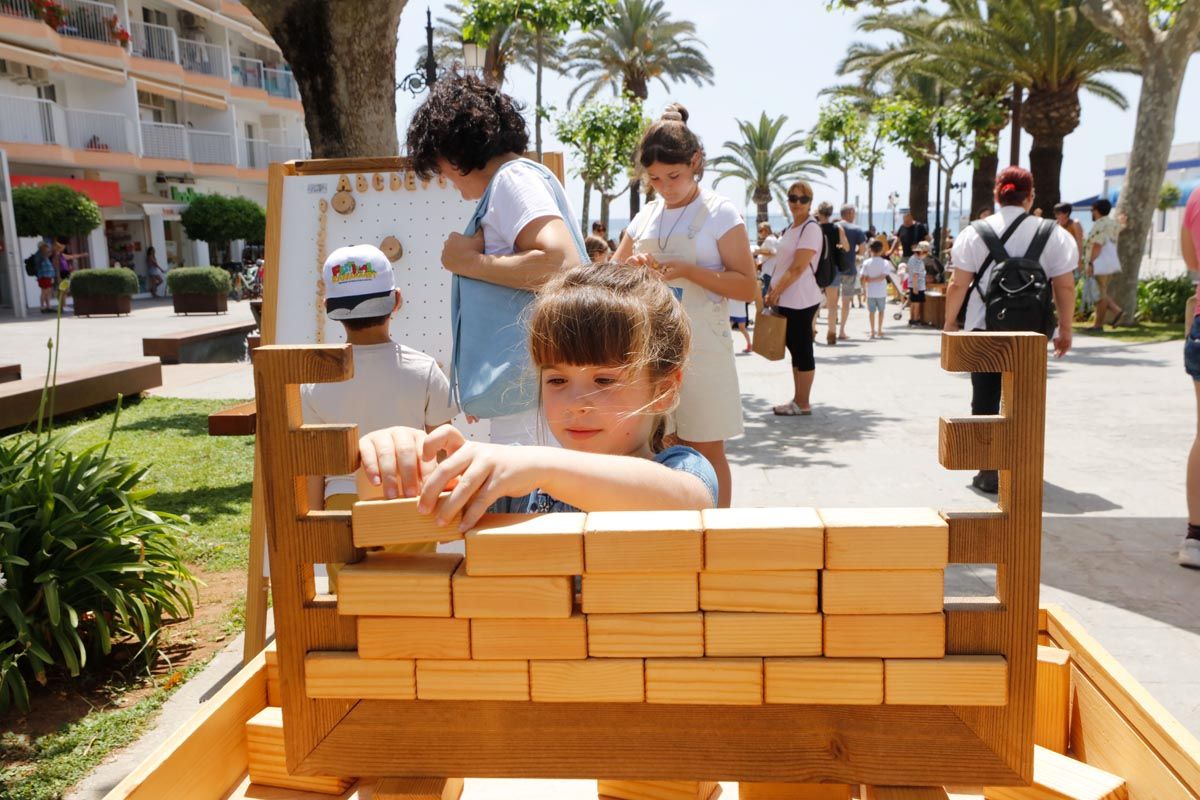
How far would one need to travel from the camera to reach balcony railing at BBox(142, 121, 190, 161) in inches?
1362

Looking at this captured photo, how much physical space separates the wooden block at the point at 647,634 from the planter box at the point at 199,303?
23381 mm

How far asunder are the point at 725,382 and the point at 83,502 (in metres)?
2.53

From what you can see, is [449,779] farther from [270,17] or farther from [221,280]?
[221,280]

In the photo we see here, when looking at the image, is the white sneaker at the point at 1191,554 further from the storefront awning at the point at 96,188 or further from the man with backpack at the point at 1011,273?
the storefront awning at the point at 96,188

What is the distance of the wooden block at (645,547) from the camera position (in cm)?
105

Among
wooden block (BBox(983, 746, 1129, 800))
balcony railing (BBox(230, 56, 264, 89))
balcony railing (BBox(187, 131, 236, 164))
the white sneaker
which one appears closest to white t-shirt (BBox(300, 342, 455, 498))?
wooden block (BBox(983, 746, 1129, 800))

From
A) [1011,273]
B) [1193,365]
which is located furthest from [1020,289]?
[1193,365]

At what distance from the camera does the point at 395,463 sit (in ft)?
3.85

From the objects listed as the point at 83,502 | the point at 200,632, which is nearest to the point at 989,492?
the point at 200,632

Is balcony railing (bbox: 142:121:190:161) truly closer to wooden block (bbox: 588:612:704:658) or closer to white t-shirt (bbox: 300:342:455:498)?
white t-shirt (bbox: 300:342:455:498)

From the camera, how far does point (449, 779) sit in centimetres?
122

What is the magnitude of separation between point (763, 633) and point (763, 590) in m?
0.05

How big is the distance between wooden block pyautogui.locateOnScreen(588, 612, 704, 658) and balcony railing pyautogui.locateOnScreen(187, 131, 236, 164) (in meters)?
39.9

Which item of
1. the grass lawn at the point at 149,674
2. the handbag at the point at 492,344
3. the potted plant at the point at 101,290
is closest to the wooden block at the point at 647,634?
the handbag at the point at 492,344
